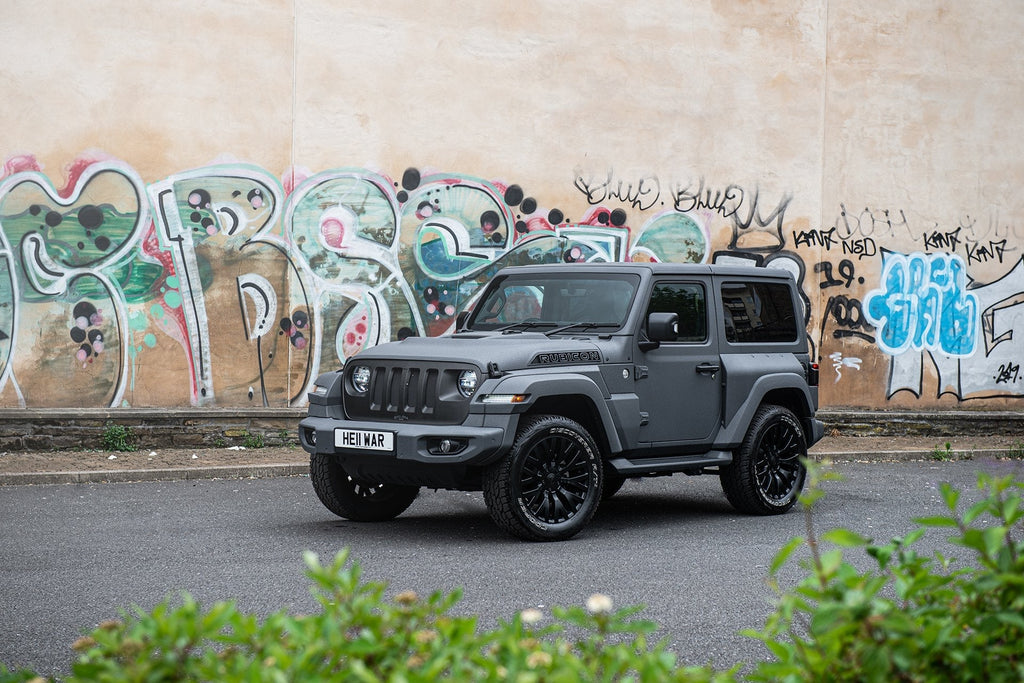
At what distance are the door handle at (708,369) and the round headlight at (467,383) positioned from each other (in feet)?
6.66

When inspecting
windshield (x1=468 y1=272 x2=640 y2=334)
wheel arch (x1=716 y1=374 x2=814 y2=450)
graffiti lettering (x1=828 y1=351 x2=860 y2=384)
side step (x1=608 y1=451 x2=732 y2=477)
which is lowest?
graffiti lettering (x1=828 y1=351 x2=860 y2=384)

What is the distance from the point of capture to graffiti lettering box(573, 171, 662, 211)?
51.0 feet

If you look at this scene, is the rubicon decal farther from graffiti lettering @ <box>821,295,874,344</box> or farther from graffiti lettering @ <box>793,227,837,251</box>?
graffiti lettering @ <box>821,295,874,344</box>

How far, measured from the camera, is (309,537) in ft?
27.7

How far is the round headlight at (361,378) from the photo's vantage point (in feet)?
28.9

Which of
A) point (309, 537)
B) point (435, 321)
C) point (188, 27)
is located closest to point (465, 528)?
point (309, 537)

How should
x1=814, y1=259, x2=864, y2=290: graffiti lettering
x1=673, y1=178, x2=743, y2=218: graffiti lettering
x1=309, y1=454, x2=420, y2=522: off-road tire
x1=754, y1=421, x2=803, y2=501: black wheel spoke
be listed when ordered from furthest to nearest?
x1=814, y1=259, x2=864, y2=290: graffiti lettering
x1=673, y1=178, x2=743, y2=218: graffiti lettering
x1=754, y1=421, x2=803, y2=501: black wheel spoke
x1=309, y1=454, x2=420, y2=522: off-road tire

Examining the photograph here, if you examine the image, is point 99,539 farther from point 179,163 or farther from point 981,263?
point 981,263

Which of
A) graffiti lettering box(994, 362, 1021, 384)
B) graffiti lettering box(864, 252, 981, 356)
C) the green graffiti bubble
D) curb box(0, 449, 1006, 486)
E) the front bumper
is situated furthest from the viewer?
graffiti lettering box(994, 362, 1021, 384)

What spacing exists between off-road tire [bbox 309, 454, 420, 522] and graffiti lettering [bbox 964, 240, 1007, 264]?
10.9 m

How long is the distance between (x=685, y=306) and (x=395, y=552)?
10.1ft

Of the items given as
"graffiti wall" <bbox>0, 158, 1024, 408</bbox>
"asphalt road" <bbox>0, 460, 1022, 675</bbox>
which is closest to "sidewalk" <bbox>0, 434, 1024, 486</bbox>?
"asphalt road" <bbox>0, 460, 1022, 675</bbox>

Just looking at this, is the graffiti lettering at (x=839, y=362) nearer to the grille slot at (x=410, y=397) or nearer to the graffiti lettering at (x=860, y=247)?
the graffiti lettering at (x=860, y=247)

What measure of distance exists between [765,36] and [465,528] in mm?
9907
